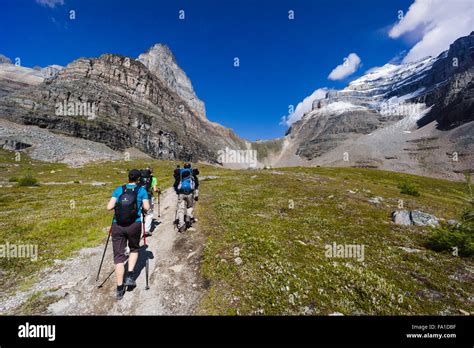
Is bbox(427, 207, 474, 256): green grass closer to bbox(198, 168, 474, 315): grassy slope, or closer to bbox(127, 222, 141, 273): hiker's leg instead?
bbox(198, 168, 474, 315): grassy slope

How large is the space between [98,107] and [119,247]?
180915mm

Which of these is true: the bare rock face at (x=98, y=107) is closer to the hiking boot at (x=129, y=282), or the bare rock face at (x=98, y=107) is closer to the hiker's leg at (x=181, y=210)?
the hiker's leg at (x=181, y=210)

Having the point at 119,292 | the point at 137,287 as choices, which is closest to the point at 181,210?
the point at 137,287

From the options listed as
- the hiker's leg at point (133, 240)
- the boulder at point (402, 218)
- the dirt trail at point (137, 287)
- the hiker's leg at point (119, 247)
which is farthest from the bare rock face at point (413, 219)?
the hiker's leg at point (119, 247)

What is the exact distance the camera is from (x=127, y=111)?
170 m

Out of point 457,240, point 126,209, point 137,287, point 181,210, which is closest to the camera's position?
point 126,209

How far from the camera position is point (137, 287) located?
8625mm

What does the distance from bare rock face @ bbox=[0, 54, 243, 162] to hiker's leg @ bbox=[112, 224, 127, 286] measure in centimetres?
15343

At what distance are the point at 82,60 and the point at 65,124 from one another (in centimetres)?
8091

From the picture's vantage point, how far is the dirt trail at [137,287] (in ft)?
24.1

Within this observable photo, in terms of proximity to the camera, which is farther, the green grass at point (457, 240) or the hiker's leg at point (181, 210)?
the hiker's leg at point (181, 210)

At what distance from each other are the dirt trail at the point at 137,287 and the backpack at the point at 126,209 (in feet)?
8.83

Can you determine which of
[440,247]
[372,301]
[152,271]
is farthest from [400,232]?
[152,271]

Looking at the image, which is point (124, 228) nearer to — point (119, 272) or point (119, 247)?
point (119, 247)
